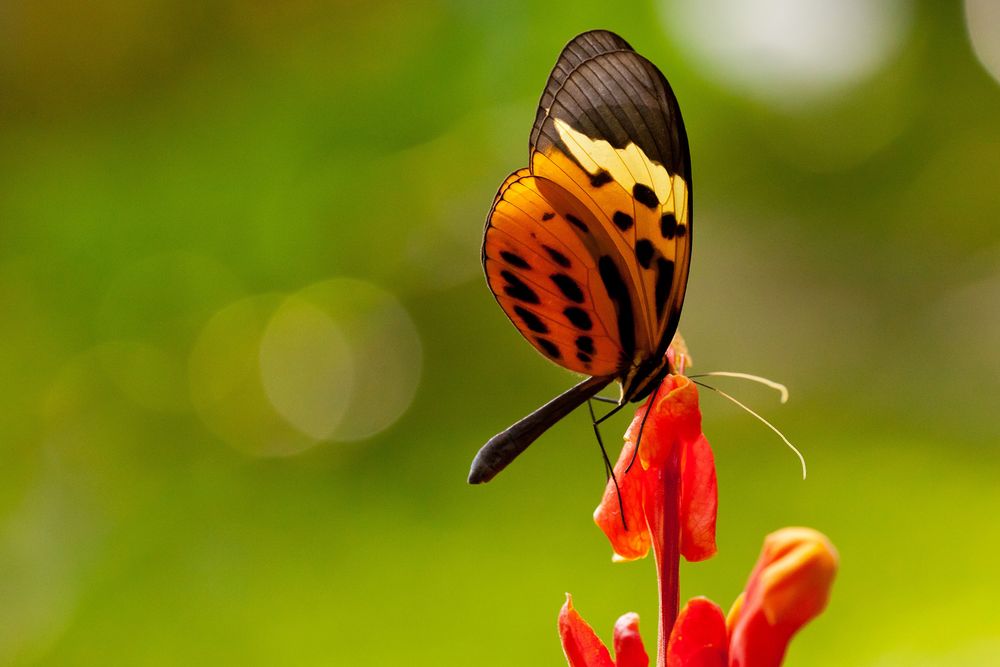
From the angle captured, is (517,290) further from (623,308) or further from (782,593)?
(782,593)

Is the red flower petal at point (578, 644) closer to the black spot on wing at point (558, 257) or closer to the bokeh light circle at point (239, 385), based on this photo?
the black spot on wing at point (558, 257)

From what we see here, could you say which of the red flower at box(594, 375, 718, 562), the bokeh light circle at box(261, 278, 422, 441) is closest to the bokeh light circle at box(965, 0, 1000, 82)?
the bokeh light circle at box(261, 278, 422, 441)

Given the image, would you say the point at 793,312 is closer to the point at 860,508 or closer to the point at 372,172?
the point at 860,508

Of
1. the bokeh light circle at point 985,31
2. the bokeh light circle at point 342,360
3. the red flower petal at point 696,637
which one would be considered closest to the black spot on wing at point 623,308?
the red flower petal at point 696,637

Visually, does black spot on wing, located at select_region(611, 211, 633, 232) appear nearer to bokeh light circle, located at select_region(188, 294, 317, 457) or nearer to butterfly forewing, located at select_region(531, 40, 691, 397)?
butterfly forewing, located at select_region(531, 40, 691, 397)

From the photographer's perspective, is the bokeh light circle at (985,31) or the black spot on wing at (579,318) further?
the bokeh light circle at (985,31)
